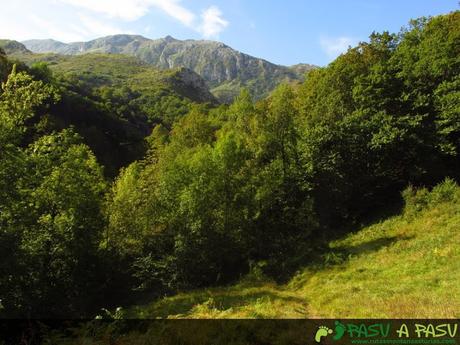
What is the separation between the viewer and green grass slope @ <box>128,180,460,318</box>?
14.8m

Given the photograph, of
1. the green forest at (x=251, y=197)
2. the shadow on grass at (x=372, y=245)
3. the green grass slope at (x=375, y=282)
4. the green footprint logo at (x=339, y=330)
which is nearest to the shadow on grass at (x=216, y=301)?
the green grass slope at (x=375, y=282)

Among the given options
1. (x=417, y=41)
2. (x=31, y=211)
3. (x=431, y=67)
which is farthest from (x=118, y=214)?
(x=417, y=41)

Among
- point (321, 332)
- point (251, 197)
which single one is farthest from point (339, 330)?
point (251, 197)

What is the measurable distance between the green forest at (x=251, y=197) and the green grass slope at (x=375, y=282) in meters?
0.21

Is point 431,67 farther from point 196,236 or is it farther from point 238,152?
point 196,236

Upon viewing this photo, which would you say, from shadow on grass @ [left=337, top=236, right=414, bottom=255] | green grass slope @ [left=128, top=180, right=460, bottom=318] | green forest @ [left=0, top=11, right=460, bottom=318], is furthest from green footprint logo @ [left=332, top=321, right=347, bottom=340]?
shadow on grass @ [left=337, top=236, right=414, bottom=255]

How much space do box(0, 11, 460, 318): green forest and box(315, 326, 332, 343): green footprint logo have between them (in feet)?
9.23

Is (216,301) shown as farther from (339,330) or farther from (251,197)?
(251,197)

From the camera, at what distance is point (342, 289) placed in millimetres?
19391

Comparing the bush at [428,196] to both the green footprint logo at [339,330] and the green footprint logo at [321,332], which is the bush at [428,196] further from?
the green footprint logo at [321,332]

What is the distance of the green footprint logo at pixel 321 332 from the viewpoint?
35.8 feet

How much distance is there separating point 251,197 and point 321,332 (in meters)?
20.7

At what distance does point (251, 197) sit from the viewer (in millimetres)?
31891

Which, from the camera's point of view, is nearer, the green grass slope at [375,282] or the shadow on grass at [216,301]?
the green grass slope at [375,282]
